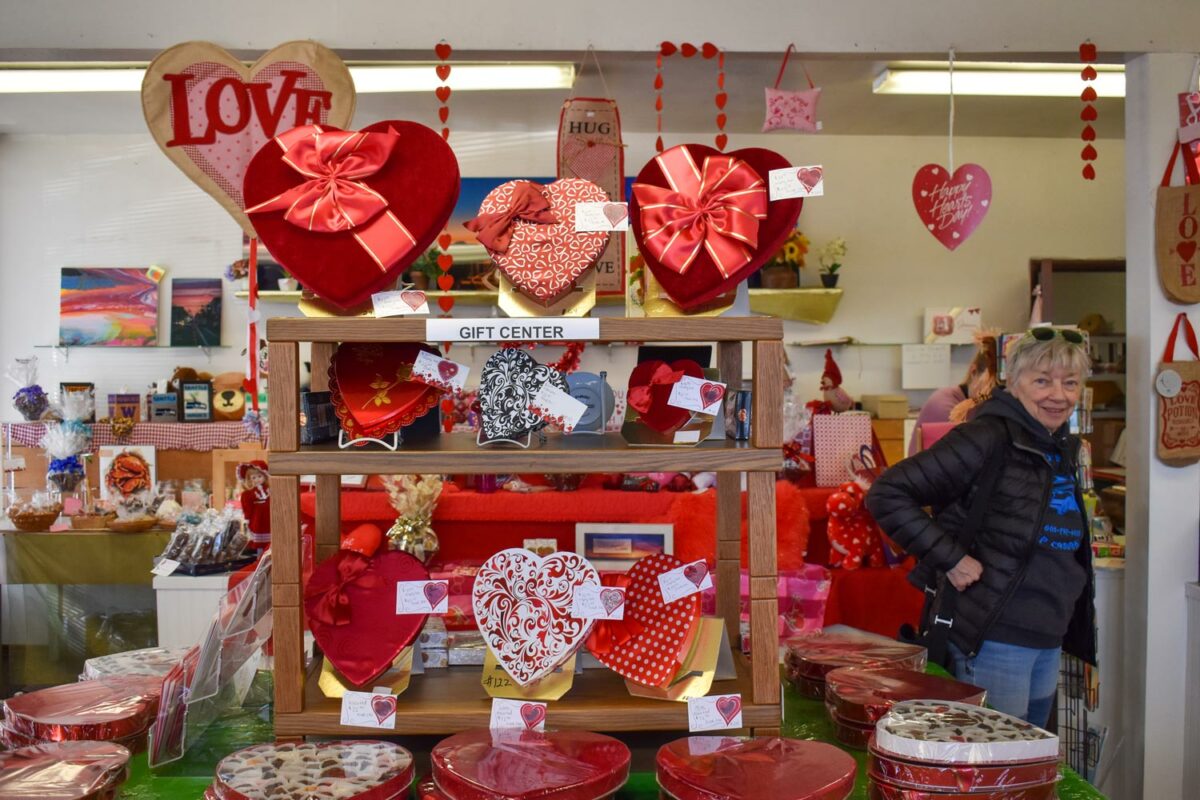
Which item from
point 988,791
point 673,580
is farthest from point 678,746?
point 988,791

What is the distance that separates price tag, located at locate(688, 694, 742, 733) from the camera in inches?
64.7

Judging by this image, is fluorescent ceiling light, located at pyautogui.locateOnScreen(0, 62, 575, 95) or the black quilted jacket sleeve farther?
fluorescent ceiling light, located at pyautogui.locateOnScreen(0, 62, 575, 95)

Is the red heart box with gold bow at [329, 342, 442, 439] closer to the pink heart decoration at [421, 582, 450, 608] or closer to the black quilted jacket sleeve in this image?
the pink heart decoration at [421, 582, 450, 608]

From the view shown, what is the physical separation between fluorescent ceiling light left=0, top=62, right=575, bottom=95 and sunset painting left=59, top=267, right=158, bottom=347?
4.54ft

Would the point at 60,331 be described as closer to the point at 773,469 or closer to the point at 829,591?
the point at 829,591

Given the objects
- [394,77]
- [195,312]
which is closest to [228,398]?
[195,312]

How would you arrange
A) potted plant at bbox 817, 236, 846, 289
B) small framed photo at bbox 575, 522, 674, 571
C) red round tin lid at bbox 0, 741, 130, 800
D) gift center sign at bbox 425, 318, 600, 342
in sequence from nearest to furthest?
red round tin lid at bbox 0, 741, 130, 800, gift center sign at bbox 425, 318, 600, 342, small framed photo at bbox 575, 522, 674, 571, potted plant at bbox 817, 236, 846, 289

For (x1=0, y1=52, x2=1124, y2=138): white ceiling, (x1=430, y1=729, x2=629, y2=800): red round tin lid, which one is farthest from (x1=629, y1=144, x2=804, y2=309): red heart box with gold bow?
(x1=0, y1=52, x2=1124, y2=138): white ceiling

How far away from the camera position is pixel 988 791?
1.45 meters

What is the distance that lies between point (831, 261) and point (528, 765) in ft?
16.8

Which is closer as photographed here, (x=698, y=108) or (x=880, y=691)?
(x=880, y=691)

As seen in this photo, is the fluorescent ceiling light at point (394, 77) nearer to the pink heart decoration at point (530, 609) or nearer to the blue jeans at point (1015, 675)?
the blue jeans at point (1015, 675)

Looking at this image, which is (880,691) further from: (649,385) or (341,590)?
(341,590)

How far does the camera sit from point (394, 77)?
4.83 m
